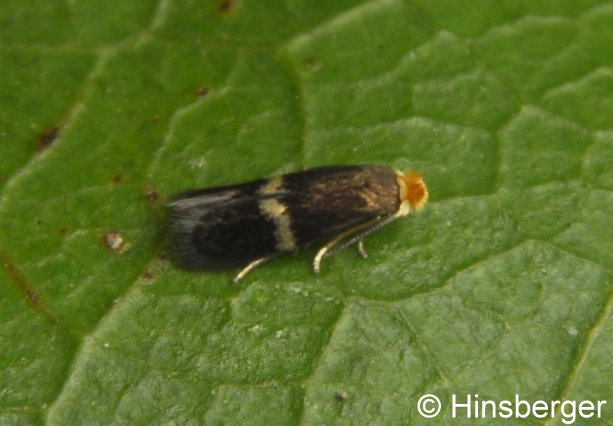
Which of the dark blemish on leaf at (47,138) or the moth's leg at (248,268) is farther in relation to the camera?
the dark blemish on leaf at (47,138)

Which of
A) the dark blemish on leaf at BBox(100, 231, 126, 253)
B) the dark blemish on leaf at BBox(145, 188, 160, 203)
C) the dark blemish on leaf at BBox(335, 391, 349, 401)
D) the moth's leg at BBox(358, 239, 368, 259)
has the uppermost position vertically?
the dark blemish on leaf at BBox(145, 188, 160, 203)

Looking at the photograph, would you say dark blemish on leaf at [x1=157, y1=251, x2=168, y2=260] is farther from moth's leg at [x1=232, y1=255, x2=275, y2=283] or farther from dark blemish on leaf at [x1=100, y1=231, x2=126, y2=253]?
moth's leg at [x1=232, y1=255, x2=275, y2=283]

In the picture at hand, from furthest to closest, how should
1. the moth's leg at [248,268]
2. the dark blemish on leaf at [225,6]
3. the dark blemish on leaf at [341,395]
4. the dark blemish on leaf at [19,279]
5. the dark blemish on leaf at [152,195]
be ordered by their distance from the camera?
the dark blemish on leaf at [225,6], the dark blemish on leaf at [152,195], the moth's leg at [248,268], the dark blemish on leaf at [19,279], the dark blemish on leaf at [341,395]

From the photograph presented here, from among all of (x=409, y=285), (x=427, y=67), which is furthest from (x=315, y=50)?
(x=409, y=285)

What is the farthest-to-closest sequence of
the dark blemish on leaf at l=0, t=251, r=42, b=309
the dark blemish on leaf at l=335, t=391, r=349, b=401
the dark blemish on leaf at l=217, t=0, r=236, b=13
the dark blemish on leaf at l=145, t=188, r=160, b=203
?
the dark blemish on leaf at l=217, t=0, r=236, b=13 < the dark blemish on leaf at l=145, t=188, r=160, b=203 < the dark blemish on leaf at l=0, t=251, r=42, b=309 < the dark blemish on leaf at l=335, t=391, r=349, b=401

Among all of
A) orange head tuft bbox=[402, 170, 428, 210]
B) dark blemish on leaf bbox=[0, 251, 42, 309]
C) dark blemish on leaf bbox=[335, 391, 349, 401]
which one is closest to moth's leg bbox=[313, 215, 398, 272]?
orange head tuft bbox=[402, 170, 428, 210]

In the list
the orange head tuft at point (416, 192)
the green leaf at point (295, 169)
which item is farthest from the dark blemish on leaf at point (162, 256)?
the orange head tuft at point (416, 192)

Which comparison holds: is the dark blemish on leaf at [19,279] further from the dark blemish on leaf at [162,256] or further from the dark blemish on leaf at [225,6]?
the dark blemish on leaf at [225,6]

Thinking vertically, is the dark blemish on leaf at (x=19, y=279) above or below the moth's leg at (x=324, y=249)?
above

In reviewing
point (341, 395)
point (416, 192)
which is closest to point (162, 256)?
point (341, 395)
